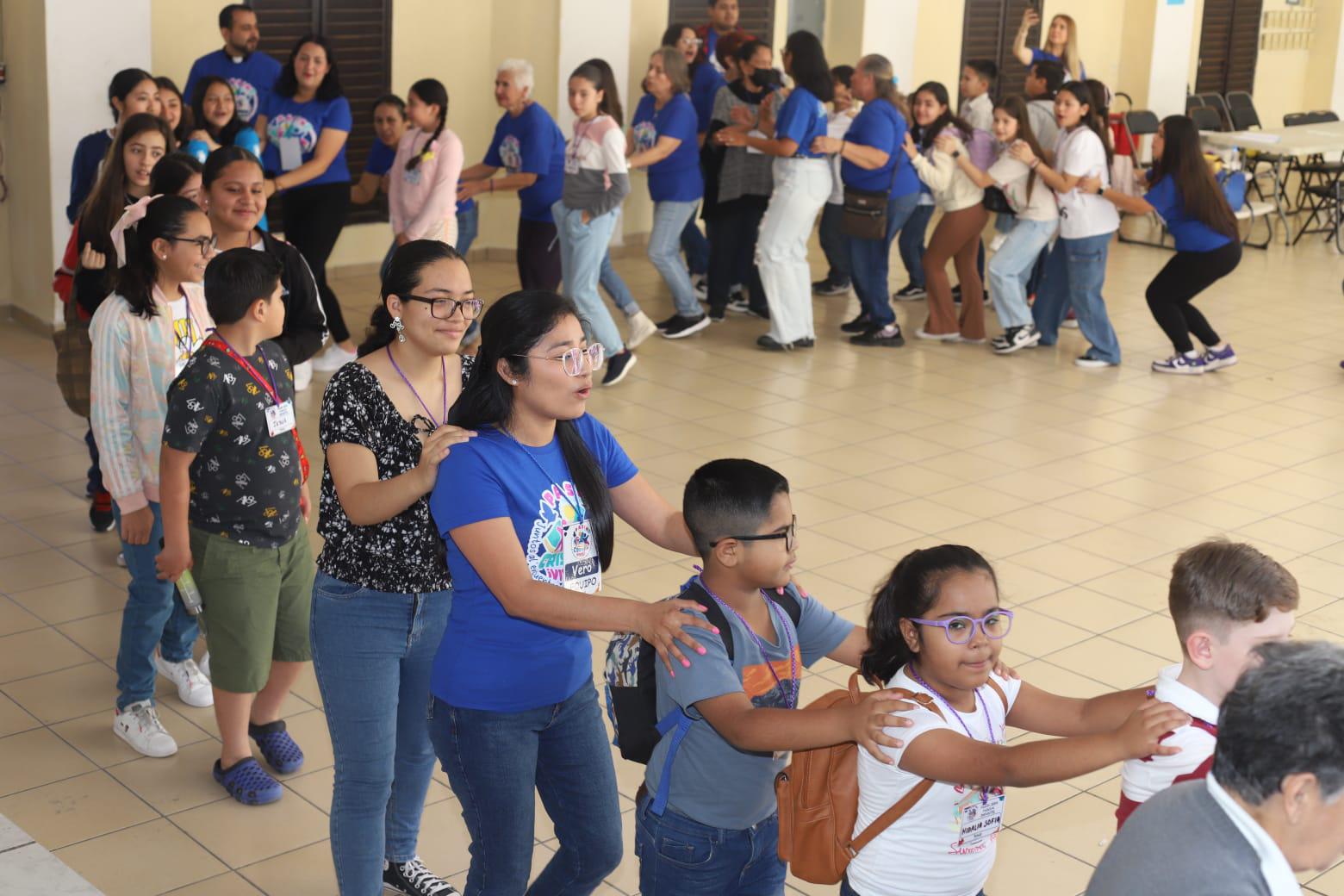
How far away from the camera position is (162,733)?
4.20 metres

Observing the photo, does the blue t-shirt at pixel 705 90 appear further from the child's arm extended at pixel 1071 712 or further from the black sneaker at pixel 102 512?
the child's arm extended at pixel 1071 712

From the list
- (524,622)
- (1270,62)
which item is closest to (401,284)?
(524,622)

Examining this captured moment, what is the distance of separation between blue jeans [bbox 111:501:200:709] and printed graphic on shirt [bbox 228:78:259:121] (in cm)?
476

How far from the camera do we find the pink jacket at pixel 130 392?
3.99m

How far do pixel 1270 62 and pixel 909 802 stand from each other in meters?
16.8

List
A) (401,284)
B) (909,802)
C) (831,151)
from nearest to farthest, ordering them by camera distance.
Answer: (909,802) < (401,284) < (831,151)

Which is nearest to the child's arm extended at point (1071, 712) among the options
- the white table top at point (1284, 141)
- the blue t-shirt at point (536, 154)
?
the blue t-shirt at point (536, 154)

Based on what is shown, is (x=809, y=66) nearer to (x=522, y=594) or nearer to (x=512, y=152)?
(x=512, y=152)

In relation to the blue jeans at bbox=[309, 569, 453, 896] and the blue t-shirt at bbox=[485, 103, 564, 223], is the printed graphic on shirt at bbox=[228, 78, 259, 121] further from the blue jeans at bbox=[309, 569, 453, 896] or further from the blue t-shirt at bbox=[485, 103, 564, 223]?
the blue jeans at bbox=[309, 569, 453, 896]

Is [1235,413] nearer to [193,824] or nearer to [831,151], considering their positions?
[831,151]

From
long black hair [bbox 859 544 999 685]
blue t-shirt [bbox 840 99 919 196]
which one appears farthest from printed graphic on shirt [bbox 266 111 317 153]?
long black hair [bbox 859 544 999 685]

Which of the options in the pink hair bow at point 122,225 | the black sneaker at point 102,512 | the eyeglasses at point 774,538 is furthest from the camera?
the black sneaker at point 102,512

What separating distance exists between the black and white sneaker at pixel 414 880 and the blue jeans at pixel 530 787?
2.00 feet

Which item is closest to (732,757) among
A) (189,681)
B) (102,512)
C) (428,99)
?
(189,681)
